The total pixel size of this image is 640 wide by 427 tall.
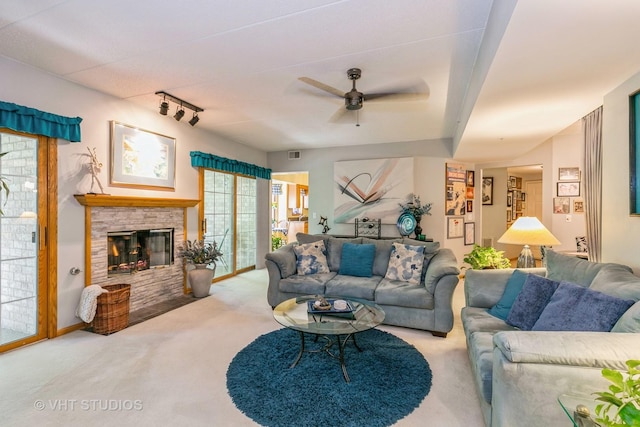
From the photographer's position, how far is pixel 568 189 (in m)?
4.92

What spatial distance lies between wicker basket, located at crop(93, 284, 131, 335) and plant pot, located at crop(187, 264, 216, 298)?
1126 millimetres

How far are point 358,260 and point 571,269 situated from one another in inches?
86.2

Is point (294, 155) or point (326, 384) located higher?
point (294, 155)

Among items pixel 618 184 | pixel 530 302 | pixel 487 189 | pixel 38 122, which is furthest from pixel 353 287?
pixel 487 189

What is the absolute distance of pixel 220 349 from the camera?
2.82m

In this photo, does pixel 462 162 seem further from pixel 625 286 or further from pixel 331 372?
pixel 331 372

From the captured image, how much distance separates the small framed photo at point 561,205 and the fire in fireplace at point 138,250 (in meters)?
6.05

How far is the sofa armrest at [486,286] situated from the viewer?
103 inches

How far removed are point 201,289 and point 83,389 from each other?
2.26 meters

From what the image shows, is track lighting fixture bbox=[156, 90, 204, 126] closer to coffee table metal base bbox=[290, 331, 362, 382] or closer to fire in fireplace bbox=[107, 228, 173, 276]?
fire in fireplace bbox=[107, 228, 173, 276]

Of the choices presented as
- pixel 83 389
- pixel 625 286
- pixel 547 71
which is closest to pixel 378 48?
pixel 547 71

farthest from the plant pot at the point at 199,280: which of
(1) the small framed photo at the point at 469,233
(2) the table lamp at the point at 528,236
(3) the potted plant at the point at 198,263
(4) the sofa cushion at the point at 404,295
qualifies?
(1) the small framed photo at the point at 469,233

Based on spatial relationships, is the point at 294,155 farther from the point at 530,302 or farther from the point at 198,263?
the point at 530,302

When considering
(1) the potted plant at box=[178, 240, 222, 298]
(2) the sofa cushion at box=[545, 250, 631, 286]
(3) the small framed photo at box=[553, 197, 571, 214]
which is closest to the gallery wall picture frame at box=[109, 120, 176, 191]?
(1) the potted plant at box=[178, 240, 222, 298]
